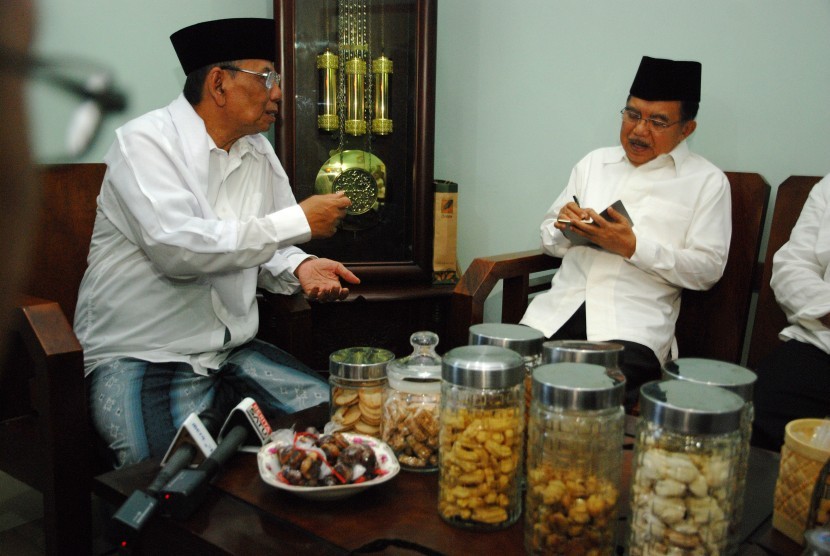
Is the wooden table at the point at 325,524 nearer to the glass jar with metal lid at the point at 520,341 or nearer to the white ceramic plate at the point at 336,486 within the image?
the white ceramic plate at the point at 336,486

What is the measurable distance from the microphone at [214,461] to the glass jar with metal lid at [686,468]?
0.63m

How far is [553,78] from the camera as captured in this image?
2.69 m

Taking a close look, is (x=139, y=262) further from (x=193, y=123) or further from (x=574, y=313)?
(x=574, y=313)

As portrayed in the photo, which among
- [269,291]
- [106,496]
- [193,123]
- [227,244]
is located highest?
[193,123]

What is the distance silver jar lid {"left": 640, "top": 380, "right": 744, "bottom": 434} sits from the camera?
0.75 metres

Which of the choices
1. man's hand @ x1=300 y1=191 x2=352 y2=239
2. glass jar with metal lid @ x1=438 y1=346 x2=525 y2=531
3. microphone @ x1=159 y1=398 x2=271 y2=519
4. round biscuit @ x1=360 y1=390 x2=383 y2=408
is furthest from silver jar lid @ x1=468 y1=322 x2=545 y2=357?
man's hand @ x1=300 y1=191 x2=352 y2=239

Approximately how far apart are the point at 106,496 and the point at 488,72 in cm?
227

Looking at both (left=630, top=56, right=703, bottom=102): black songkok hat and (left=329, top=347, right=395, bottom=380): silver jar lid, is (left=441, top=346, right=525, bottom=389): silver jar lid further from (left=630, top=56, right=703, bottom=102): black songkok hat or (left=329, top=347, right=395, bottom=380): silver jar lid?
(left=630, top=56, right=703, bottom=102): black songkok hat

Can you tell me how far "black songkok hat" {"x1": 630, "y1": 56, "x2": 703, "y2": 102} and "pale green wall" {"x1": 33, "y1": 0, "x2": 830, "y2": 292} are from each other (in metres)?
0.25

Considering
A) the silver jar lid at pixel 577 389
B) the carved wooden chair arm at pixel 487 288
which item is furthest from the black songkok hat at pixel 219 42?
the silver jar lid at pixel 577 389

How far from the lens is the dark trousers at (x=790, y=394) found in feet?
5.78

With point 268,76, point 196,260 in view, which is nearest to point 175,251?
point 196,260

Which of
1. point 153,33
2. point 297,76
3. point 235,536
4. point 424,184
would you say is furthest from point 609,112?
point 235,536

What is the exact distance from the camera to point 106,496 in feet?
3.63
